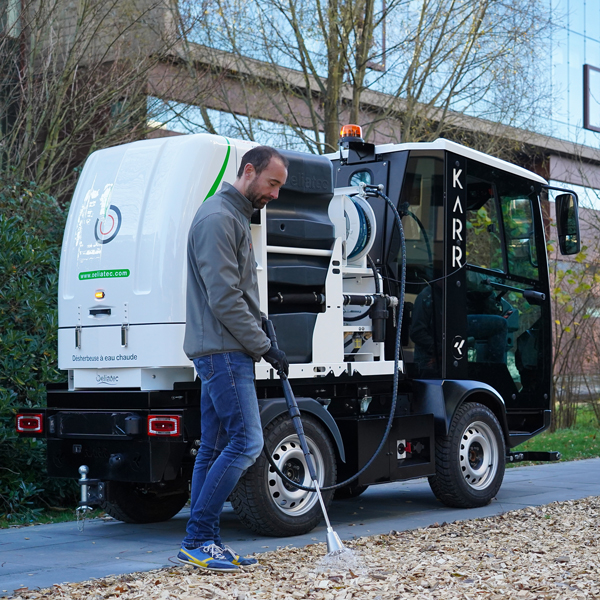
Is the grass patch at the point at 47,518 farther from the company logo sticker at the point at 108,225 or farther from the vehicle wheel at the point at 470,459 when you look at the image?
the vehicle wheel at the point at 470,459

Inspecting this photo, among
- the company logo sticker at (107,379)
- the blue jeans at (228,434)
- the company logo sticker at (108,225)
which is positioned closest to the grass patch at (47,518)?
the company logo sticker at (107,379)

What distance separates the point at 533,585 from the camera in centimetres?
477

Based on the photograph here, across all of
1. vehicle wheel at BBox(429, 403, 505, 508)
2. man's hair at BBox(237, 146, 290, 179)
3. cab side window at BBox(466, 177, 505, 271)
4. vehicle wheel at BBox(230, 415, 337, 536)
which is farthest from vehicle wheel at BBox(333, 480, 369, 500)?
man's hair at BBox(237, 146, 290, 179)

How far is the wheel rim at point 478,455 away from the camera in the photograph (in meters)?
Answer: 7.60

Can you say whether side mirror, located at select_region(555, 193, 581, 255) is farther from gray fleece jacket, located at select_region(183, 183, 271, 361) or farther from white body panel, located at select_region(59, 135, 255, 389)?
gray fleece jacket, located at select_region(183, 183, 271, 361)

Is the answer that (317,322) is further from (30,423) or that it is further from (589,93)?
(589,93)

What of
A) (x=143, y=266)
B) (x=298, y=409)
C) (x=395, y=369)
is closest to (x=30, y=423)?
(x=143, y=266)

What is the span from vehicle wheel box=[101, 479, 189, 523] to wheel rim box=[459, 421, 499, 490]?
2.17 m

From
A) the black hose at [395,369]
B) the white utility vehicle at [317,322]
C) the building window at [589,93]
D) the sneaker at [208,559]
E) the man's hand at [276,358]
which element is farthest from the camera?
the building window at [589,93]

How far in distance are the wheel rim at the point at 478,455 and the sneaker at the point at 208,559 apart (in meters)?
2.97

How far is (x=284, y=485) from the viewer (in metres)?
6.25

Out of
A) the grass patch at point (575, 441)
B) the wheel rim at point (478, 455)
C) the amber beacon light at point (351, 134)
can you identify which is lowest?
the grass patch at point (575, 441)

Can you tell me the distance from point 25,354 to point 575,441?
28.1 ft

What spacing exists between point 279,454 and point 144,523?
1485 millimetres
